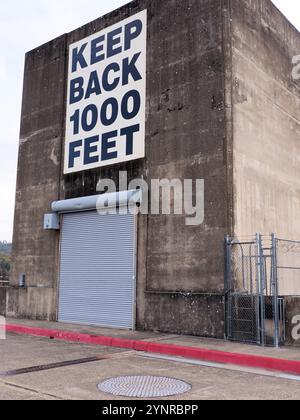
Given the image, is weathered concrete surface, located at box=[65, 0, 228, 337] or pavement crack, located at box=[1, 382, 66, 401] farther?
weathered concrete surface, located at box=[65, 0, 228, 337]

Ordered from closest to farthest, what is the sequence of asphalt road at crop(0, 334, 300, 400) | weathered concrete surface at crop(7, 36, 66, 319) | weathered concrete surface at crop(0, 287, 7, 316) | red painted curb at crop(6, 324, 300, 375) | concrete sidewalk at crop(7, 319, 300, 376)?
asphalt road at crop(0, 334, 300, 400) → red painted curb at crop(6, 324, 300, 375) → concrete sidewalk at crop(7, 319, 300, 376) → weathered concrete surface at crop(7, 36, 66, 319) → weathered concrete surface at crop(0, 287, 7, 316)

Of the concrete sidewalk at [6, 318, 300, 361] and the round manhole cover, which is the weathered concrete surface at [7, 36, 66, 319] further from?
the round manhole cover

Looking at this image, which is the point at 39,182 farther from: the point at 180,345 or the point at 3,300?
the point at 180,345

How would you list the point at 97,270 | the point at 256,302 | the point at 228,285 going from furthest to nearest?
the point at 97,270 → the point at 228,285 → the point at 256,302

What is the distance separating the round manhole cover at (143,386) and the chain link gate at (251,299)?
4.10m

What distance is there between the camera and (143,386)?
23.6ft

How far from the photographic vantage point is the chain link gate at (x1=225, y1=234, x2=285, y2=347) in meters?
11.1

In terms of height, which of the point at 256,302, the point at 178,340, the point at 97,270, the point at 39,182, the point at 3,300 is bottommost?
the point at 178,340

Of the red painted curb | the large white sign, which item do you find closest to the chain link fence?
the red painted curb

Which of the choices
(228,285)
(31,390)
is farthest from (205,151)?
(31,390)

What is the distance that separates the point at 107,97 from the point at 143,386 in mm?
11064

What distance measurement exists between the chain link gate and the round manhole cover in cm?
410

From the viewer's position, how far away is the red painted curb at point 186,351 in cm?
898

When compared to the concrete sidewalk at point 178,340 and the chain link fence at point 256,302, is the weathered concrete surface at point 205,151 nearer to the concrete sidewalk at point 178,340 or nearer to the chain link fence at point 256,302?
Answer: the chain link fence at point 256,302
